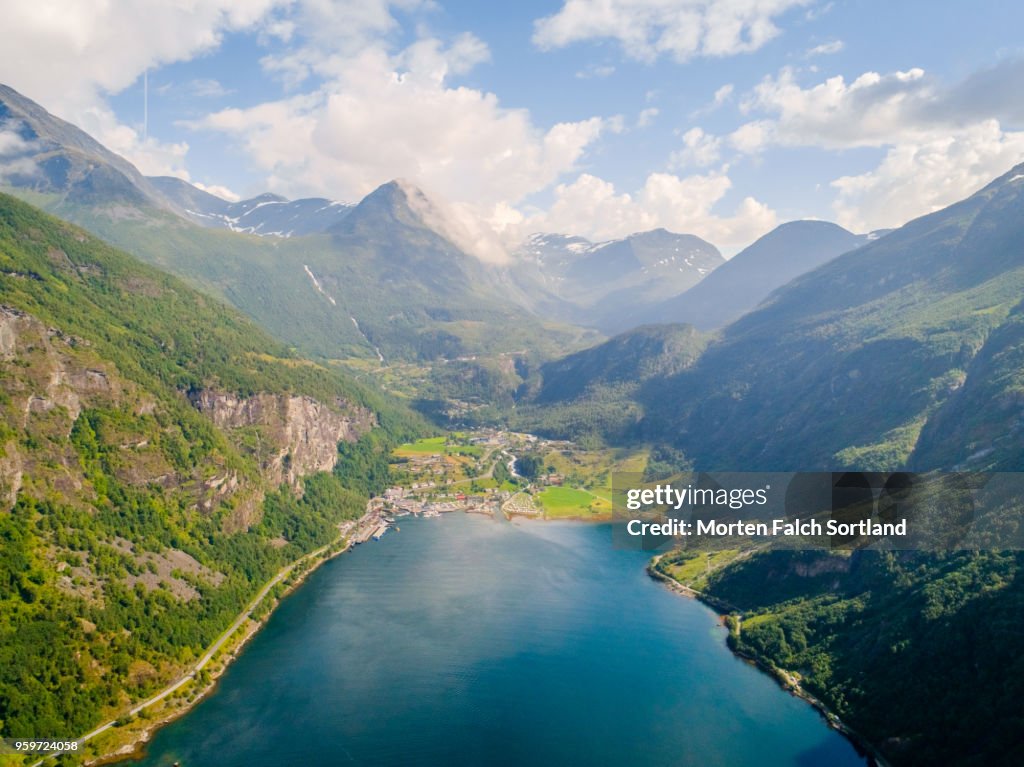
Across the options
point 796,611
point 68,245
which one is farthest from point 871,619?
point 68,245

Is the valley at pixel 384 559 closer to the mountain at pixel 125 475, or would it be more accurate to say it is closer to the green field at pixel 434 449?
the mountain at pixel 125 475

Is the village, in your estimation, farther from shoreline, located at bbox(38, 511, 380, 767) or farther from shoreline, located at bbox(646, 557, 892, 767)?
shoreline, located at bbox(646, 557, 892, 767)

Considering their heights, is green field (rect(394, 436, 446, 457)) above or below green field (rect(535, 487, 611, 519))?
above

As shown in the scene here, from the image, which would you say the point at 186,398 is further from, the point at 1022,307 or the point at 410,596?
the point at 1022,307

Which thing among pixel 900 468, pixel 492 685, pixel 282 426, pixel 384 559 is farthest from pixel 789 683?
pixel 282 426

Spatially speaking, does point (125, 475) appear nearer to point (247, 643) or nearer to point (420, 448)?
point (247, 643)

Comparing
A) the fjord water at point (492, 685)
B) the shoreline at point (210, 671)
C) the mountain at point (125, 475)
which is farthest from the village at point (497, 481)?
the fjord water at point (492, 685)

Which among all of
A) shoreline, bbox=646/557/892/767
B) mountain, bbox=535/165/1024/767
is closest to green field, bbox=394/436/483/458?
mountain, bbox=535/165/1024/767
